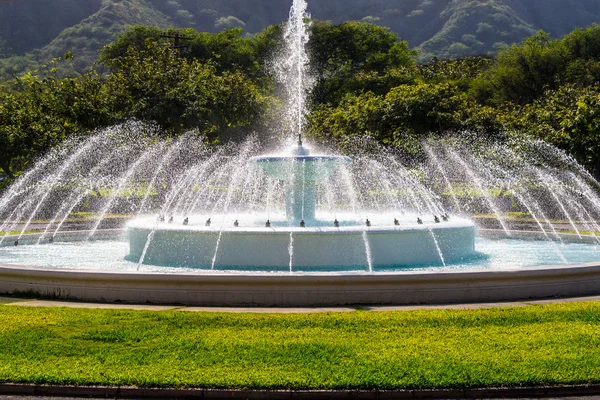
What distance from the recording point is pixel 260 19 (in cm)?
16050

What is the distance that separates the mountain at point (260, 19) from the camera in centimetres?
12125

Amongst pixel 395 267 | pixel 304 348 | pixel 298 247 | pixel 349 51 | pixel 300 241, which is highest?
pixel 349 51

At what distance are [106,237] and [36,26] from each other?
12345 centimetres

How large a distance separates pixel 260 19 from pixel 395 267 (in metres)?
154

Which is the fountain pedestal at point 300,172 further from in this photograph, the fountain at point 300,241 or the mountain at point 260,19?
the mountain at point 260,19

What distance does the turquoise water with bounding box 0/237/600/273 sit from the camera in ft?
42.9

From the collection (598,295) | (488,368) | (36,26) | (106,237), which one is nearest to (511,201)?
(106,237)

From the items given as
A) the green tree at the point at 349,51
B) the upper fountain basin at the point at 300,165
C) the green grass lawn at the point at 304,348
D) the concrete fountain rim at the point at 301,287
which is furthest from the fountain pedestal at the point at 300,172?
the green tree at the point at 349,51

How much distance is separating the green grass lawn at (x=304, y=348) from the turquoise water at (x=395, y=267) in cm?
356

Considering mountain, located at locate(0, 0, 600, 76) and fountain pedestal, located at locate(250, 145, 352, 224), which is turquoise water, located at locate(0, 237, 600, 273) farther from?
mountain, located at locate(0, 0, 600, 76)

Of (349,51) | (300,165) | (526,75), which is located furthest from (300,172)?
(349,51)

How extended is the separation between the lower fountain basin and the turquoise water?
0.26 metres

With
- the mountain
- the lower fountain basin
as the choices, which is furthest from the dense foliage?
the mountain

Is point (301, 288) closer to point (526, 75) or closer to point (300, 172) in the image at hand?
point (300, 172)
